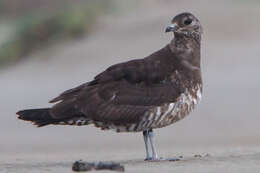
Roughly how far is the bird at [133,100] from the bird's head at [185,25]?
0.55 metres

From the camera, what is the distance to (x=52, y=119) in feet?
36.0

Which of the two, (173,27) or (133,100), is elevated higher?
(173,27)

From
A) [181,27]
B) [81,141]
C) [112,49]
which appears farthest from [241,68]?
[181,27]

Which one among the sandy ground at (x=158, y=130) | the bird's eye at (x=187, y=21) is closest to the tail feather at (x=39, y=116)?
the sandy ground at (x=158, y=130)

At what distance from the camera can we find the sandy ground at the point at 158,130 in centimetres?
1168

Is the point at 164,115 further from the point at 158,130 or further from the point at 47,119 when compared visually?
the point at 158,130

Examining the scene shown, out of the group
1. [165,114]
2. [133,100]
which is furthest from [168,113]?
[133,100]

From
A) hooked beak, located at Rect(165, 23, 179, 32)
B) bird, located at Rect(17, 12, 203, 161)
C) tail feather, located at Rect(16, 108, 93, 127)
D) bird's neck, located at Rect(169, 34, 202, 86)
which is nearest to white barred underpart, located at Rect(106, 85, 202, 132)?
bird, located at Rect(17, 12, 203, 161)

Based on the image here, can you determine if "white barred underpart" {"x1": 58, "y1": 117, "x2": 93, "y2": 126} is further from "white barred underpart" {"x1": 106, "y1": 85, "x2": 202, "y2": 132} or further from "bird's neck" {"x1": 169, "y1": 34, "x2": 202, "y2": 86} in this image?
"bird's neck" {"x1": 169, "y1": 34, "x2": 202, "y2": 86}

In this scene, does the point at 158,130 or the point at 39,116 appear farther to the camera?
the point at 158,130

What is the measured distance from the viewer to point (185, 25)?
38.4ft

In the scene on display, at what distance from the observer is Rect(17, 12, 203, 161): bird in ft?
35.4

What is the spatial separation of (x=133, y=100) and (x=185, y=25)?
4.17ft

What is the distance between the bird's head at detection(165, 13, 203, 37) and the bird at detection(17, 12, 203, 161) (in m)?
0.55
